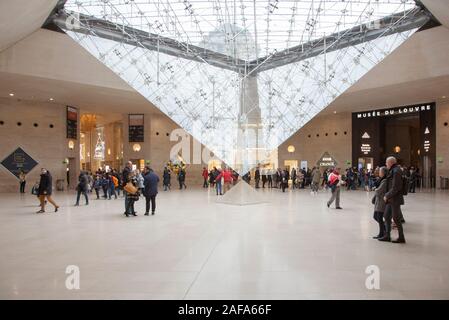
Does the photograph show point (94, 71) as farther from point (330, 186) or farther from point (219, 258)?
point (219, 258)

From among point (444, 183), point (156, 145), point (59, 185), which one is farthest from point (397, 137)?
point (59, 185)

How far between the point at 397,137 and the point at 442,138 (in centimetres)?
776

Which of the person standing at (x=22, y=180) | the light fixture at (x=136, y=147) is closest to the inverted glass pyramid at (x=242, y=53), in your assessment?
the person standing at (x=22, y=180)

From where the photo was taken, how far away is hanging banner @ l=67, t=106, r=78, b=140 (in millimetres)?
20953

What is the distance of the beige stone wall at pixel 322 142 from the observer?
24.5 metres

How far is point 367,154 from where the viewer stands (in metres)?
23.9

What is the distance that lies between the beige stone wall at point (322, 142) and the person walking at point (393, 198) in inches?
772

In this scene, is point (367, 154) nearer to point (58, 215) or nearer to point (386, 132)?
point (386, 132)

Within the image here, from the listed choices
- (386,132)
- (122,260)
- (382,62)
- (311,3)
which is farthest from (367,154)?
(122,260)

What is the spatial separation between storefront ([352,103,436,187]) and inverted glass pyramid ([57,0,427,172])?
28.9 ft

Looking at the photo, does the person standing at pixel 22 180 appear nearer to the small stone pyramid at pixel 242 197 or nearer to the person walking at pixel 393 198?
the small stone pyramid at pixel 242 197

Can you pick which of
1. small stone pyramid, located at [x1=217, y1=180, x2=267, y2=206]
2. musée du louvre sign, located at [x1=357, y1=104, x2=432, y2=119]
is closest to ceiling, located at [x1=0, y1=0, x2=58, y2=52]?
small stone pyramid, located at [x1=217, y1=180, x2=267, y2=206]

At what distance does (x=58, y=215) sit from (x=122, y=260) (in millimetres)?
5154

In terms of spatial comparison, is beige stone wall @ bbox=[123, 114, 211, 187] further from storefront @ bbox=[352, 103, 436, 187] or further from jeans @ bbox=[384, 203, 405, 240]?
jeans @ bbox=[384, 203, 405, 240]
